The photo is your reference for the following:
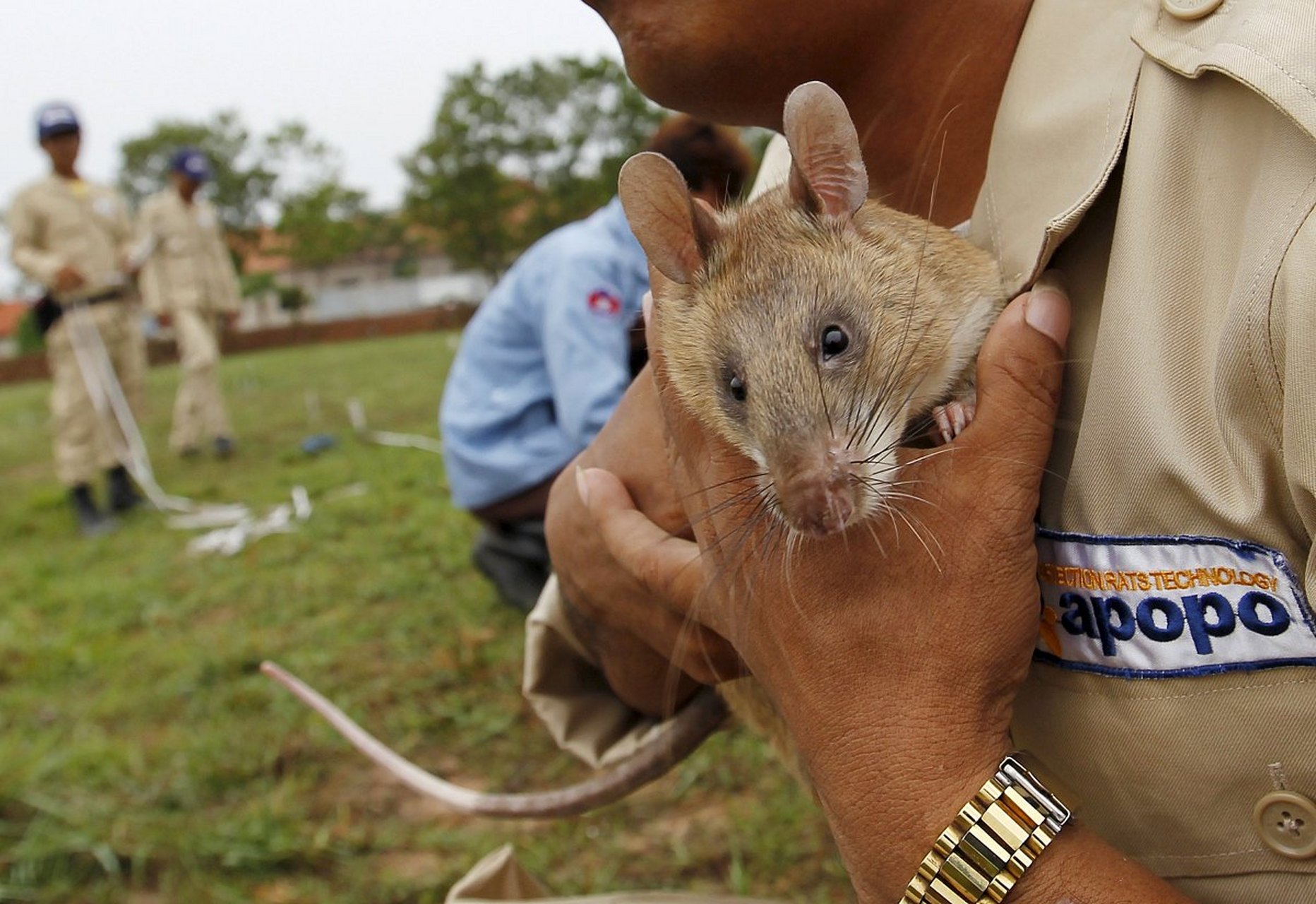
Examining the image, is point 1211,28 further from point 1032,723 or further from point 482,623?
point 482,623

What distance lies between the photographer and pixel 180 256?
11.1 meters

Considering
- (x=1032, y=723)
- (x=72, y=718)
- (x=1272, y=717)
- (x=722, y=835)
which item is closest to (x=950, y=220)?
(x=1032, y=723)

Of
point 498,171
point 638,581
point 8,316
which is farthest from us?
point 8,316

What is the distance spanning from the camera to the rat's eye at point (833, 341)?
1.94 m

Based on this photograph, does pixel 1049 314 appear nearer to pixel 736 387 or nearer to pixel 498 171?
pixel 736 387

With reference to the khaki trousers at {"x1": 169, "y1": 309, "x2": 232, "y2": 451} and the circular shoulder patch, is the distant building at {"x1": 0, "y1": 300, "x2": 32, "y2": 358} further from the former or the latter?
the circular shoulder patch

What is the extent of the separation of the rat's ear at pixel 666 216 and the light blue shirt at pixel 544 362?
3060mm

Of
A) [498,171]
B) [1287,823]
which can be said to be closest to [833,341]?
[1287,823]

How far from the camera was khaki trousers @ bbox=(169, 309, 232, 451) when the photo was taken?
1097 cm

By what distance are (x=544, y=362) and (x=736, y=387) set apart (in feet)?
12.7

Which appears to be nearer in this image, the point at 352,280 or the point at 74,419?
the point at 74,419

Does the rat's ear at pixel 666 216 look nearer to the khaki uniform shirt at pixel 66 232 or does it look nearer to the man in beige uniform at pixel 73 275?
the man in beige uniform at pixel 73 275

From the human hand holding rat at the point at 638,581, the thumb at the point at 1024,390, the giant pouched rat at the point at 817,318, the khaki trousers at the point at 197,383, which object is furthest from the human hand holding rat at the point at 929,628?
the khaki trousers at the point at 197,383

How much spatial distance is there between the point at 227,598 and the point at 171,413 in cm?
1093
